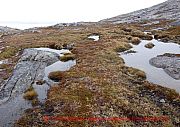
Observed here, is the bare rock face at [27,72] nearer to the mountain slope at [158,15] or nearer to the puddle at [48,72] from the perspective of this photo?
the puddle at [48,72]

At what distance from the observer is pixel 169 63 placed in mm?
42312

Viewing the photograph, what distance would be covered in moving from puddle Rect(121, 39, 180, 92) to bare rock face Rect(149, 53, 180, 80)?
857 mm

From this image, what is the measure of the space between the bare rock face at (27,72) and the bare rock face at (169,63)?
18.8m

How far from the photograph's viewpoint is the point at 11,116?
86.2ft

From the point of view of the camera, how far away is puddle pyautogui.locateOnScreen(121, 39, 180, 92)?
34688mm

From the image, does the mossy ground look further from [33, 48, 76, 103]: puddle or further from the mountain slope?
the mountain slope

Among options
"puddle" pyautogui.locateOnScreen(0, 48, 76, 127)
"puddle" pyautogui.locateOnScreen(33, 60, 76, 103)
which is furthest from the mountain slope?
"puddle" pyautogui.locateOnScreen(0, 48, 76, 127)

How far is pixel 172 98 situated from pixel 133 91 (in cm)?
455

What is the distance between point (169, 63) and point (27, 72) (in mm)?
23477

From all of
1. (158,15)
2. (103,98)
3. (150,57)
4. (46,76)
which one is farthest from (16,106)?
(158,15)

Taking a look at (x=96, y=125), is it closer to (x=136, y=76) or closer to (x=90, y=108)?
(x=90, y=108)

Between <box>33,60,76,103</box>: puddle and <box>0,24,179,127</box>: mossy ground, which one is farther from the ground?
<box>0,24,179,127</box>: mossy ground

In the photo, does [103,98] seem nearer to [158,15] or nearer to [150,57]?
[150,57]

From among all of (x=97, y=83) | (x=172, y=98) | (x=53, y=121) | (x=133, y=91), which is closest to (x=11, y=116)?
(x=53, y=121)
